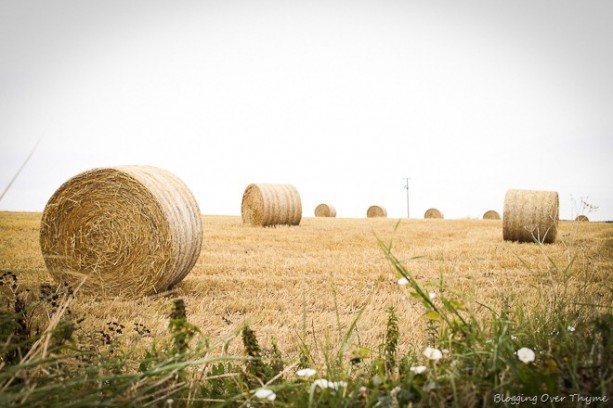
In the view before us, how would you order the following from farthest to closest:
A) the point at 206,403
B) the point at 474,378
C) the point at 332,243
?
1. the point at 332,243
2. the point at 206,403
3. the point at 474,378

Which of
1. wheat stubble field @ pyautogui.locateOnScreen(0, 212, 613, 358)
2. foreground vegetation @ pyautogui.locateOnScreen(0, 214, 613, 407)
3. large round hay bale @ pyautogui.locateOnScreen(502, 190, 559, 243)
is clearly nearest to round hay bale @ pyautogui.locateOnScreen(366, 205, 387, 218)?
large round hay bale @ pyautogui.locateOnScreen(502, 190, 559, 243)

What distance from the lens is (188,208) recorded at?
6844 mm

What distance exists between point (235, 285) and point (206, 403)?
422cm

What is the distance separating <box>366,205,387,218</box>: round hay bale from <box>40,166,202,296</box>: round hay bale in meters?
26.3

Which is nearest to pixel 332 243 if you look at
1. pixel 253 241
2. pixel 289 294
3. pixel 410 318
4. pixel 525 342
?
pixel 253 241

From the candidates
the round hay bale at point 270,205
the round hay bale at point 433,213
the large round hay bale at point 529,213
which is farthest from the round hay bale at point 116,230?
the round hay bale at point 433,213

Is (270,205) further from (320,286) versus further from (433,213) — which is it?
(433,213)

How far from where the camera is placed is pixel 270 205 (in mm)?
17312

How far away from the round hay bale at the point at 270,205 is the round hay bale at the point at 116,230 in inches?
418

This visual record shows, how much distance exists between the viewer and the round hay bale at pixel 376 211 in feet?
105

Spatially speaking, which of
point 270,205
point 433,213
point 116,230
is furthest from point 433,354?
point 433,213

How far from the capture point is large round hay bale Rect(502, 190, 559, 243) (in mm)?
12445

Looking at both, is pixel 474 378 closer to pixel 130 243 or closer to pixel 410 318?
pixel 410 318

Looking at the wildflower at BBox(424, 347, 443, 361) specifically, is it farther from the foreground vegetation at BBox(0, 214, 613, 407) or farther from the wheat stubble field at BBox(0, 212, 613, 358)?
the wheat stubble field at BBox(0, 212, 613, 358)
